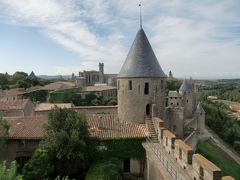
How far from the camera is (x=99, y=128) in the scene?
71.5 feet

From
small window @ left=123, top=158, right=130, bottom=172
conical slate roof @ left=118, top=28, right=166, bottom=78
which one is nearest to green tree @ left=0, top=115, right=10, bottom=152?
small window @ left=123, top=158, right=130, bottom=172

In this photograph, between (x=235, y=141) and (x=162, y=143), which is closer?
(x=162, y=143)

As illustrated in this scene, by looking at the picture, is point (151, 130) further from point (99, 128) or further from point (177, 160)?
point (177, 160)

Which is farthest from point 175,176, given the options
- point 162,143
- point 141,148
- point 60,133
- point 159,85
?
point 159,85

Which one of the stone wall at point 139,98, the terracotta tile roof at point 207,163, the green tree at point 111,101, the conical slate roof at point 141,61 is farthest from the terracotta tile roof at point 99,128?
the green tree at point 111,101

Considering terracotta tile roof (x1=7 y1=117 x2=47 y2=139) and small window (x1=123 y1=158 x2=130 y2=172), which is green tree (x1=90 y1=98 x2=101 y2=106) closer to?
terracotta tile roof (x1=7 y1=117 x2=47 y2=139)

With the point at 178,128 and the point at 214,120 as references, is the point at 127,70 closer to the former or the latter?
the point at 178,128

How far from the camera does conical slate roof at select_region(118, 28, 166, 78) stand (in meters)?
21.8

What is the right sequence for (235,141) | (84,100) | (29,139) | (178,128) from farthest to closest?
(84,100) < (235,141) < (178,128) < (29,139)

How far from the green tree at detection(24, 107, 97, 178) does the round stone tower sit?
3929 mm

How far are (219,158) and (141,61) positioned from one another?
25.0 meters

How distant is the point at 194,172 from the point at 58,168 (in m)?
10.2

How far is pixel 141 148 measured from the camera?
2022 cm

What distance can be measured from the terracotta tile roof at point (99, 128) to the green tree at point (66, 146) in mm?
1513
